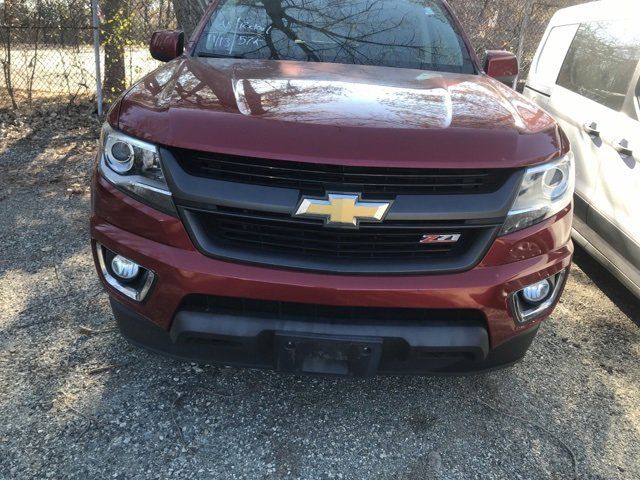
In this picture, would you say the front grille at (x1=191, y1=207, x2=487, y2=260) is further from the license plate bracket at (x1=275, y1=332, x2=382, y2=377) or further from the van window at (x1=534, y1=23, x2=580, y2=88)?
the van window at (x1=534, y1=23, x2=580, y2=88)

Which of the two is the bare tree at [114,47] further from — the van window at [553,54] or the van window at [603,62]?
the van window at [603,62]

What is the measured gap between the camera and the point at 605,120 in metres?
3.61

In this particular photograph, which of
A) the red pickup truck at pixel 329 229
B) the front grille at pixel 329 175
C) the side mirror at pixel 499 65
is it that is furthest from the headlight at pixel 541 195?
the side mirror at pixel 499 65

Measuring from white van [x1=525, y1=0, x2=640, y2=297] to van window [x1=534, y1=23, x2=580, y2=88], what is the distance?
2cm

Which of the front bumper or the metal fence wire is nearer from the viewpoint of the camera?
the front bumper

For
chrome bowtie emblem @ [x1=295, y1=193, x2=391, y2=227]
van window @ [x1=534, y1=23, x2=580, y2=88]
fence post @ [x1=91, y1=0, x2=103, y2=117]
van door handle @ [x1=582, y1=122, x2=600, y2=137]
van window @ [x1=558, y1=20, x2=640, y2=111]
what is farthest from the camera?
fence post @ [x1=91, y1=0, x2=103, y2=117]

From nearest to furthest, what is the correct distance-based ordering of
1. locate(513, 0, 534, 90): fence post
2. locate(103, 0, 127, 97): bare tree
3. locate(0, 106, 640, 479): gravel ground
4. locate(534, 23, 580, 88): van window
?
1. locate(0, 106, 640, 479): gravel ground
2. locate(534, 23, 580, 88): van window
3. locate(103, 0, 127, 97): bare tree
4. locate(513, 0, 534, 90): fence post

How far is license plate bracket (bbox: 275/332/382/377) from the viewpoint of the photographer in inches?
79.1

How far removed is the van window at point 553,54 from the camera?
4.55 m

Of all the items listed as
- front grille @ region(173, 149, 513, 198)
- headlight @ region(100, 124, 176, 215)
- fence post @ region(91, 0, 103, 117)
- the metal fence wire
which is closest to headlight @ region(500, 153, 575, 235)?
front grille @ region(173, 149, 513, 198)

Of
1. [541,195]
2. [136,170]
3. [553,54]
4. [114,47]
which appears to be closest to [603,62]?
[553,54]

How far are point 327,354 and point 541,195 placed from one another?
1.01 m

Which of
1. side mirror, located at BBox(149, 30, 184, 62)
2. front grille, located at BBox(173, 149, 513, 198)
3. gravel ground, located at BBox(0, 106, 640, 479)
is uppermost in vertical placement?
side mirror, located at BBox(149, 30, 184, 62)

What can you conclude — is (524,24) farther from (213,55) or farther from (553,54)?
(213,55)
